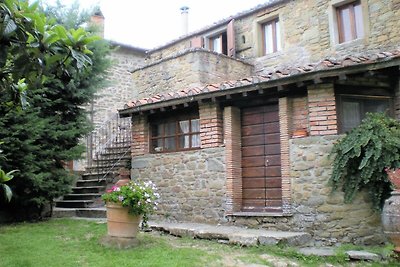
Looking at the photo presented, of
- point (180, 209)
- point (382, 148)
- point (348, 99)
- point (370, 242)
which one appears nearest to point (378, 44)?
point (348, 99)

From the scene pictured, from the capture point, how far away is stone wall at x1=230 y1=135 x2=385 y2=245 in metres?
6.70

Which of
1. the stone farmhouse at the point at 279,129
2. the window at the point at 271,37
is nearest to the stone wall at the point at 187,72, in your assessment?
the stone farmhouse at the point at 279,129

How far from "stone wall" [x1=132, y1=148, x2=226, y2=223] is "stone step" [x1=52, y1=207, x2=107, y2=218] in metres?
1.37

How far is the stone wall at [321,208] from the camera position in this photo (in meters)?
6.70

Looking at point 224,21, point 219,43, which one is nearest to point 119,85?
point 219,43

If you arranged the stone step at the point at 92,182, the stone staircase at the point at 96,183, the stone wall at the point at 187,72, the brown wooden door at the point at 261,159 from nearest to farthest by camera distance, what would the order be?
the brown wooden door at the point at 261,159 < the stone staircase at the point at 96,183 < the stone step at the point at 92,182 < the stone wall at the point at 187,72

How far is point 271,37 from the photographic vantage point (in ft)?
42.2

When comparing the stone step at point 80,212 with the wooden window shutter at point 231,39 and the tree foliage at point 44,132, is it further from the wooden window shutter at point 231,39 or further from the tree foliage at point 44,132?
the wooden window shutter at point 231,39

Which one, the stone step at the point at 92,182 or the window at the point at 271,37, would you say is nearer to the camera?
the stone step at the point at 92,182

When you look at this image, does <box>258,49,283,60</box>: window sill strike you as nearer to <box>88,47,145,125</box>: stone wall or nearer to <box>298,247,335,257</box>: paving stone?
<box>88,47,145,125</box>: stone wall

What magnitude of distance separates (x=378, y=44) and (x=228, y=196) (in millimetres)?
5643

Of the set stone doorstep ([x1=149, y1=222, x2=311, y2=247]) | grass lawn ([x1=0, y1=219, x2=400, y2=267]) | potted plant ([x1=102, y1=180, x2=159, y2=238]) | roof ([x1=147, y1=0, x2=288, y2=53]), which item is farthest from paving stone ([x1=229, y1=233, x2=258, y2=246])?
roof ([x1=147, y1=0, x2=288, y2=53])

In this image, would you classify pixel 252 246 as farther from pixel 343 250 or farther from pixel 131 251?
pixel 131 251

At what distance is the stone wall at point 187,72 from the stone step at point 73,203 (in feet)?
13.2
